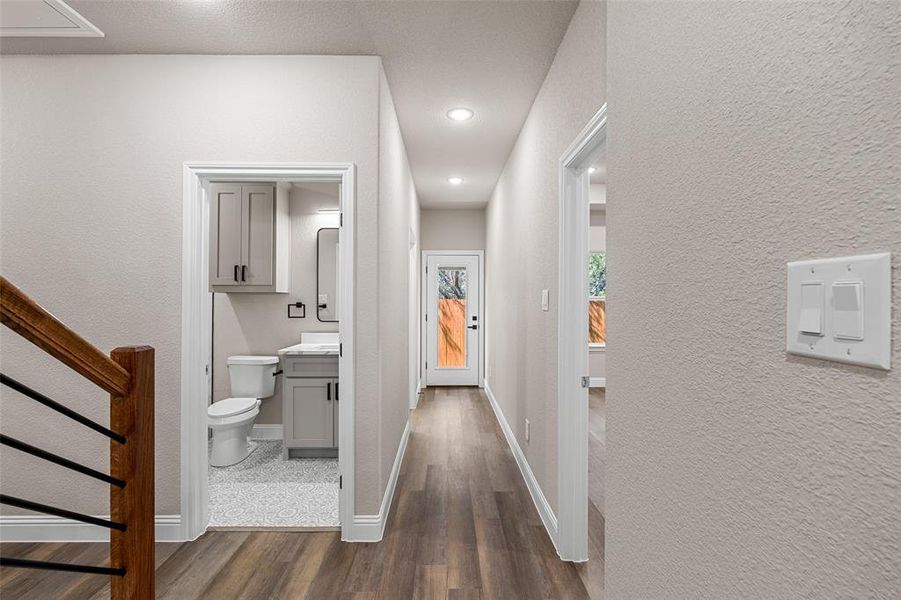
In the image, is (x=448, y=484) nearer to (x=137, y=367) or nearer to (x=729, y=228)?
(x=137, y=367)

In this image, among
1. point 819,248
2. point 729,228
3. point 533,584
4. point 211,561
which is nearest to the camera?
point 819,248

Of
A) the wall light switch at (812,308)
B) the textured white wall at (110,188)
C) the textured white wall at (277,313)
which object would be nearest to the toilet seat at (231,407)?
the textured white wall at (277,313)

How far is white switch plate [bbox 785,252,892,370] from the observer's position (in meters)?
0.46

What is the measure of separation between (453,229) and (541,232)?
380cm

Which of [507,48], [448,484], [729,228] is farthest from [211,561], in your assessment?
[507,48]

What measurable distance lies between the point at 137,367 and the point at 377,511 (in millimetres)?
1586

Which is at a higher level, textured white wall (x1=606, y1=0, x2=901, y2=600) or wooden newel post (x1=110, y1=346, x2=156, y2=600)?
textured white wall (x1=606, y1=0, x2=901, y2=600)

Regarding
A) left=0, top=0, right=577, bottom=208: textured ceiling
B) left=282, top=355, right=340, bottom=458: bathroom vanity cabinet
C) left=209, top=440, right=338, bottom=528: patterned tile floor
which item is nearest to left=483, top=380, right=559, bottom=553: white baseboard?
left=209, top=440, right=338, bottom=528: patterned tile floor

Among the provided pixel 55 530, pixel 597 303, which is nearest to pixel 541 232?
pixel 55 530

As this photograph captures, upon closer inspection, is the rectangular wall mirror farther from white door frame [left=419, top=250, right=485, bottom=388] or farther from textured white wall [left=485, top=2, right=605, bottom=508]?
white door frame [left=419, top=250, right=485, bottom=388]

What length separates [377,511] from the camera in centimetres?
242

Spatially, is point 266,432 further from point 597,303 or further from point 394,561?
point 597,303

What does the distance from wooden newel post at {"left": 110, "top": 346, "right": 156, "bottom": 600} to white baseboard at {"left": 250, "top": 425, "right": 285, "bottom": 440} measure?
3.10 m

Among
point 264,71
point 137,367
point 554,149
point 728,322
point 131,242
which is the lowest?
point 137,367
